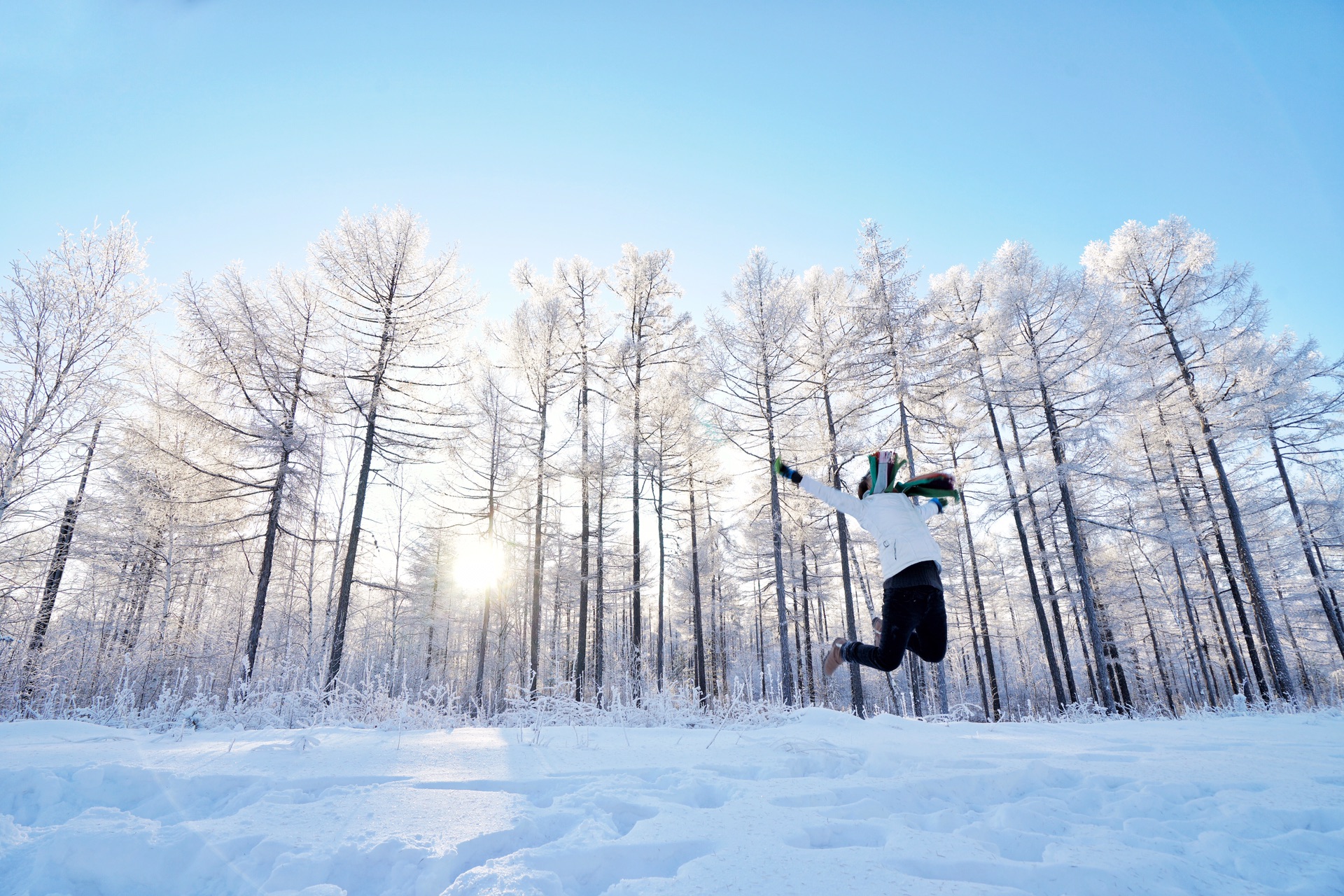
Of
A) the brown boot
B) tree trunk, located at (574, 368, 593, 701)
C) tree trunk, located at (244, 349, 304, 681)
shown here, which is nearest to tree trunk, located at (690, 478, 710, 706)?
tree trunk, located at (574, 368, 593, 701)

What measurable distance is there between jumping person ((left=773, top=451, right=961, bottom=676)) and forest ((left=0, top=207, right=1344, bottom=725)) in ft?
10.0

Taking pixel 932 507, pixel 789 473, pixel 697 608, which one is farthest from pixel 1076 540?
pixel 789 473

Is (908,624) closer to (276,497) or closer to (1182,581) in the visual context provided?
(276,497)

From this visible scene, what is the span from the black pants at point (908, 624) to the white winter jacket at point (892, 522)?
0.57 ft

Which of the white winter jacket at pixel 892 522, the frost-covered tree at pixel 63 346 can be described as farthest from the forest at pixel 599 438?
the white winter jacket at pixel 892 522

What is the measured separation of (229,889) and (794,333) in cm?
1448

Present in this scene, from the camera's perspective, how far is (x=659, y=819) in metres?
2.09

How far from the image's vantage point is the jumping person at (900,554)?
386 centimetres

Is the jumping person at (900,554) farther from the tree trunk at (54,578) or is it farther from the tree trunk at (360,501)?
the tree trunk at (54,578)

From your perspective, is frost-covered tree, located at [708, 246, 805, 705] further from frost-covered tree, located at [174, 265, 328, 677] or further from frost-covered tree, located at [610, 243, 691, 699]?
frost-covered tree, located at [174, 265, 328, 677]

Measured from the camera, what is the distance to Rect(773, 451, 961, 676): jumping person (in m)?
3.86

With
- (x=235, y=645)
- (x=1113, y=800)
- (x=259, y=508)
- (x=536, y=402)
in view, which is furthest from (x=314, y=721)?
(x=235, y=645)

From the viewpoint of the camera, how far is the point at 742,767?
306 centimetres

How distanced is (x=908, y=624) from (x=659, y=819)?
251 centimetres
